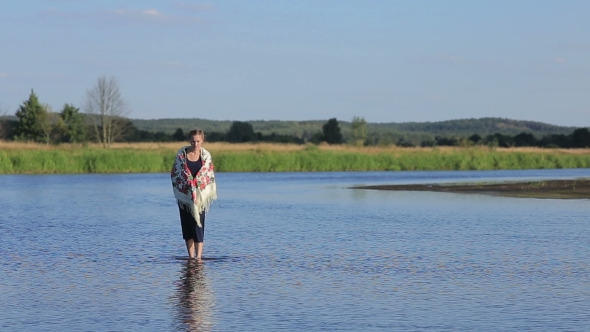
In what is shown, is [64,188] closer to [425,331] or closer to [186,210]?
[186,210]

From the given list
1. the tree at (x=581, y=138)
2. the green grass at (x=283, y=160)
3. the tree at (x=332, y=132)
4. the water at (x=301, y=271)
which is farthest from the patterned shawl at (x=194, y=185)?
the tree at (x=332, y=132)

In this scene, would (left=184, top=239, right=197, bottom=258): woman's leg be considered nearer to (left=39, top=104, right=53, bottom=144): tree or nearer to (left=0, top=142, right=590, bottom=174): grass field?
(left=0, top=142, right=590, bottom=174): grass field

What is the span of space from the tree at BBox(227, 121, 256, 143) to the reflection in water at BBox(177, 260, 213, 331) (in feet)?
365

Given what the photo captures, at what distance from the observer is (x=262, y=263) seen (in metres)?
13.2

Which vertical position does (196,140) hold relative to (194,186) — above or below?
above

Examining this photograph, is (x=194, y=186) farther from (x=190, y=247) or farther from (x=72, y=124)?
(x=72, y=124)

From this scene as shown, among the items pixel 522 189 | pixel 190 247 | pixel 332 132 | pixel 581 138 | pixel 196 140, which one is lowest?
pixel 522 189

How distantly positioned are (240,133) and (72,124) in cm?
3953

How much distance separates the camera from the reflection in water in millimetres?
8992

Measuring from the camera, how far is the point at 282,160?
5800cm

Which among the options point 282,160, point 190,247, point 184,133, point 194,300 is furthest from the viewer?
point 184,133

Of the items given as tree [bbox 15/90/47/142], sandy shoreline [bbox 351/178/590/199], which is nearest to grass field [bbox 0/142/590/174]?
sandy shoreline [bbox 351/178/590/199]

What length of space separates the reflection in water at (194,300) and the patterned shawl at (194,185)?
795 millimetres

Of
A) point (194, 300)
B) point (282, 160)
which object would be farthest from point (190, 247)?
point (282, 160)
